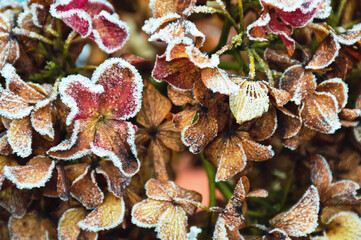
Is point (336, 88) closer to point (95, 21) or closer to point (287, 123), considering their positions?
point (287, 123)

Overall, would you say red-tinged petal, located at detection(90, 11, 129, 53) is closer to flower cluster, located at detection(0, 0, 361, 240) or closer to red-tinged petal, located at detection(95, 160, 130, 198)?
flower cluster, located at detection(0, 0, 361, 240)

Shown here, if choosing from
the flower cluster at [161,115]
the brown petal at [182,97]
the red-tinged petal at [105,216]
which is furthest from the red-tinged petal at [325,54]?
the red-tinged petal at [105,216]

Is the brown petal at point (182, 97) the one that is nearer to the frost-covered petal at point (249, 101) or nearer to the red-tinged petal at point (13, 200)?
the frost-covered petal at point (249, 101)

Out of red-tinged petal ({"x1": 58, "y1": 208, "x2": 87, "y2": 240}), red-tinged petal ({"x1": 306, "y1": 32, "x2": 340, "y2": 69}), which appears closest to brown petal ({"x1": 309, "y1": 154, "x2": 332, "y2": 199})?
red-tinged petal ({"x1": 306, "y1": 32, "x2": 340, "y2": 69})

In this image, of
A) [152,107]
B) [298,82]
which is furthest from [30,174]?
[298,82]

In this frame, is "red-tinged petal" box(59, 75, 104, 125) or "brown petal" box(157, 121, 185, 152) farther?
"brown petal" box(157, 121, 185, 152)

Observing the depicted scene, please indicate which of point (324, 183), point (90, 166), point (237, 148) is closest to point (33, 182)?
point (90, 166)
